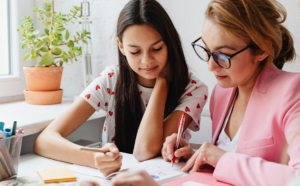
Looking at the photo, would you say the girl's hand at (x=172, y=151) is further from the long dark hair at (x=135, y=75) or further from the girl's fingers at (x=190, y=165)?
the long dark hair at (x=135, y=75)

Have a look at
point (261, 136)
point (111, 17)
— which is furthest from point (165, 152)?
point (111, 17)

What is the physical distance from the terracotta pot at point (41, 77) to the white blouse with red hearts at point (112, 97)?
346 millimetres

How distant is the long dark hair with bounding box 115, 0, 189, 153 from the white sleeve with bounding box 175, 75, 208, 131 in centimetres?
3

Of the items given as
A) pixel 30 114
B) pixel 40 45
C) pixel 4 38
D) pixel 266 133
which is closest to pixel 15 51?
pixel 4 38

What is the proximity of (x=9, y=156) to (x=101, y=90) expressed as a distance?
57 centimetres

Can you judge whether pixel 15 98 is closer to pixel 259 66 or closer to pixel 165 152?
pixel 165 152

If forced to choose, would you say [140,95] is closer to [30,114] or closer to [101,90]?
[101,90]

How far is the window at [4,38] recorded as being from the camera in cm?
170

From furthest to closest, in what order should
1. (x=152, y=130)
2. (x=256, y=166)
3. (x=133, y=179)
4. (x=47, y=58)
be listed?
1. (x=47, y=58)
2. (x=152, y=130)
3. (x=256, y=166)
4. (x=133, y=179)

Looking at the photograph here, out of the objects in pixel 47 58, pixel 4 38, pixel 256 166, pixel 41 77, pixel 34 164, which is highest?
pixel 4 38

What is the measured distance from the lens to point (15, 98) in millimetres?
1733

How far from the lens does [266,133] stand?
796mm

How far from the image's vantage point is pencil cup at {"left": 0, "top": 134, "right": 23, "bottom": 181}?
79cm

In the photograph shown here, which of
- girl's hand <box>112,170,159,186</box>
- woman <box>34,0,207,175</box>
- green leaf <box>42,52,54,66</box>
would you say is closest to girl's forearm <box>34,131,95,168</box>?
woman <box>34,0,207,175</box>
